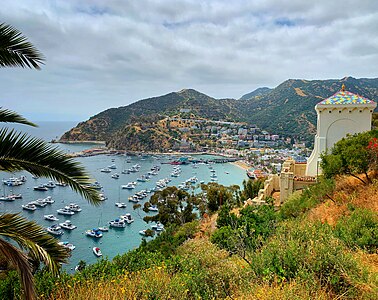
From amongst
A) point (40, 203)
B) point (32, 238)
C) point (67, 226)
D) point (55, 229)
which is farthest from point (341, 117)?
point (40, 203)

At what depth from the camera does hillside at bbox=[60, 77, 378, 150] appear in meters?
84.8

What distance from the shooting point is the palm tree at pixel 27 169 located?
8.90 ft

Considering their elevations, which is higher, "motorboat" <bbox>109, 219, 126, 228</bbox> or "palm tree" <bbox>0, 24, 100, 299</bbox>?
"palm tree" <bbox>0, 24, 100, 299</bbox>

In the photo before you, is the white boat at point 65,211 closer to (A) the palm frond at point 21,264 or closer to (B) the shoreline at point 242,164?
(A) the palm frond at point 21,264

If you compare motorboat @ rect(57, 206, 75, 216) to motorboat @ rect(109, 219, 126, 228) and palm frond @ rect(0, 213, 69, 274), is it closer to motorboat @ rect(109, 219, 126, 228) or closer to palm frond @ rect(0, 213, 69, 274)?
motorboat @ rect(109, 219, 126, 228)

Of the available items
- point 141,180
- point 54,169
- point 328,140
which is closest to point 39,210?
point 141,180

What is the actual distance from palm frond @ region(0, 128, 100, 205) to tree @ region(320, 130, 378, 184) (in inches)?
251

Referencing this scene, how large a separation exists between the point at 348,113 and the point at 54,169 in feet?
33.9

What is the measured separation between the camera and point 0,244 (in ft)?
8.61

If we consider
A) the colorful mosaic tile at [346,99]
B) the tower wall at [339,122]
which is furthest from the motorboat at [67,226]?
the colorful mosaic tile at [346,99]

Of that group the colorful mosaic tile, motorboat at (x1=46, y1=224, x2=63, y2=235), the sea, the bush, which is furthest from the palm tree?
motorboat at (x1=46, y1=224, x2=63, y2=235)

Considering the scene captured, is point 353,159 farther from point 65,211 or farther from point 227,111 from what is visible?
point 227,111

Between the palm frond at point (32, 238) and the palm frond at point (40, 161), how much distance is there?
485 mm

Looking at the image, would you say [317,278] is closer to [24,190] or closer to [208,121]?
[24,190]
